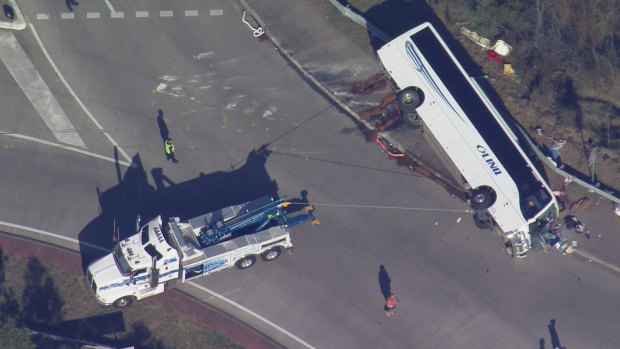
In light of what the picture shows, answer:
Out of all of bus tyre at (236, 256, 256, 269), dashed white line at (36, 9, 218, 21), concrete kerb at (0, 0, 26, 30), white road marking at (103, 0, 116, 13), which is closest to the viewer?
bus tyre at (236, 256, 256, 269)

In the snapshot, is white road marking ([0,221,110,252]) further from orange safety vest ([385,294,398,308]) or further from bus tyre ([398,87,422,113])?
bus tyre ([398,87,422,113])

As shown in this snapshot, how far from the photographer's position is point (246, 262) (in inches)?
1211

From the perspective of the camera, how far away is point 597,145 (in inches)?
1312

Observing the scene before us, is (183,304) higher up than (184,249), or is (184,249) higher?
(184,249)

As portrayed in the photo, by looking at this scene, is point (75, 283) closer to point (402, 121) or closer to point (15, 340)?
point (15, 340)

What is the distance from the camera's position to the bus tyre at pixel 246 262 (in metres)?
30.5

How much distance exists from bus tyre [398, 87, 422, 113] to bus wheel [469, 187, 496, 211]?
17.1ft

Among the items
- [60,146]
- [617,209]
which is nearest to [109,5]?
[60,146]

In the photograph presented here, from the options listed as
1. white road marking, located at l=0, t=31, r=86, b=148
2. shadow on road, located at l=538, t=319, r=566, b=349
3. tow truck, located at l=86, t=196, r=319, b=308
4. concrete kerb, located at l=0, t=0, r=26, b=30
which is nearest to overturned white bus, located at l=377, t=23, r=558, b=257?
shadow on road, located at l=538, t=319, r=566, b=349

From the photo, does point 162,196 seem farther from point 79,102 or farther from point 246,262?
point 79,102

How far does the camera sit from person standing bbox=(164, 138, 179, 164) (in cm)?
3253

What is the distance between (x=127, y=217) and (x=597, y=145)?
2522cm

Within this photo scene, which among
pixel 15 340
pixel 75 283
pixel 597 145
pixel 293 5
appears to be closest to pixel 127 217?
pixel 75 283

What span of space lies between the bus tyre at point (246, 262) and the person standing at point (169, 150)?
6.77m
